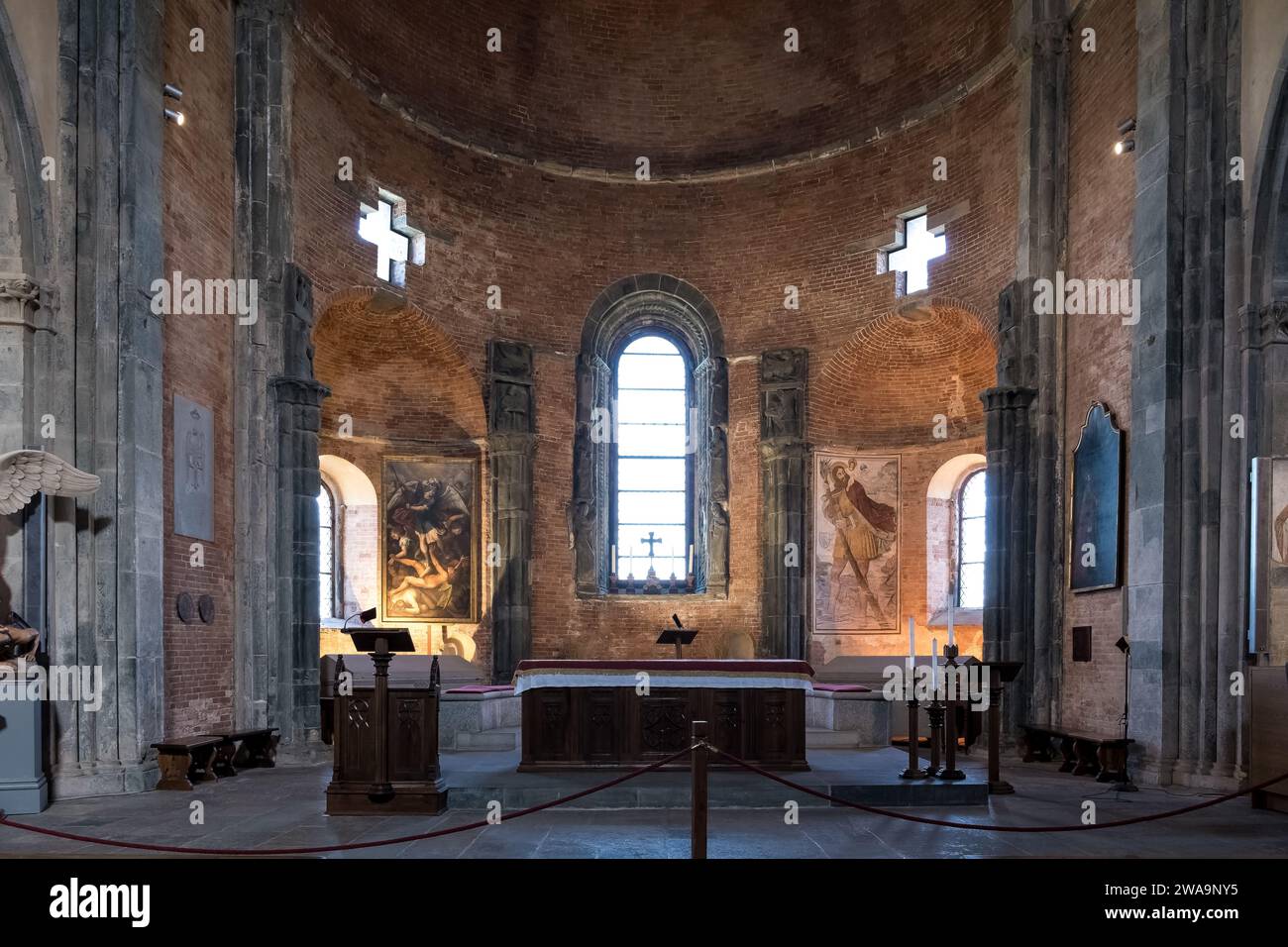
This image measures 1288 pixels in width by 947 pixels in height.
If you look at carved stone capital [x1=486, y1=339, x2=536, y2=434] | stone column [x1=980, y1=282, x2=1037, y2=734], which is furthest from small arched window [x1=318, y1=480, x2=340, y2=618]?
stone column [x1=980, y1=282, x2=1037, y2=734]

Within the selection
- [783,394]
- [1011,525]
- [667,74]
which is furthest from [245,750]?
[667,74]

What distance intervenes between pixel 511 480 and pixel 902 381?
23.0 ft

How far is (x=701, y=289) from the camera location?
1877 centimetres

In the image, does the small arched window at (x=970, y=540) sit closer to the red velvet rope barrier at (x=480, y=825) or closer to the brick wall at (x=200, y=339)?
the red velvet rope barrier at (x=480, y=825)

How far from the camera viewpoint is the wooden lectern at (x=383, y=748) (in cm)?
870

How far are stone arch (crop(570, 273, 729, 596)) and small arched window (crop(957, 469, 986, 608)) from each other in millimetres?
4038

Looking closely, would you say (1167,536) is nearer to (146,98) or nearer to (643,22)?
(146,98)

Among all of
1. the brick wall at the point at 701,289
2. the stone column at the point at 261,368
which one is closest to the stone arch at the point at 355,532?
the brick wall at the point at 701,289

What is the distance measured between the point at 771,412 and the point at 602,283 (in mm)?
3864

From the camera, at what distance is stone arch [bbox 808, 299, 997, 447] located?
17.3 meters

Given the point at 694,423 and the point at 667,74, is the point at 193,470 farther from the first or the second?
the point at 667,74

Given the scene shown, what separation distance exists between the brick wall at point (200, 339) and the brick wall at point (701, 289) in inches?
151

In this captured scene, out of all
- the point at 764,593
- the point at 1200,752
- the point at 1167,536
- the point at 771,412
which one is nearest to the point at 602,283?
the point at 771,412

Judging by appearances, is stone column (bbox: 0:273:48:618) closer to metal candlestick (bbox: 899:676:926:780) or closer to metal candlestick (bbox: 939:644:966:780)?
metal candlestick (bbox: 899:676:926:780)
